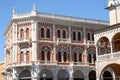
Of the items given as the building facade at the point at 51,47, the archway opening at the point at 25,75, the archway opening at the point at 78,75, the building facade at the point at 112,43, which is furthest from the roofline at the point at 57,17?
the building facade at the point at 112,43

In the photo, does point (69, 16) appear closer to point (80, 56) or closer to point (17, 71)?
point (80, 56)

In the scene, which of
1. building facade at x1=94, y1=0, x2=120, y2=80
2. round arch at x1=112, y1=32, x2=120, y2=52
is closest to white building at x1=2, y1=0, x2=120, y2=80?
building facade at x1=94, y1=0, x2=120, y2=80

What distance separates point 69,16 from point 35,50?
32.6 ft

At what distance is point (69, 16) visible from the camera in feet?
175

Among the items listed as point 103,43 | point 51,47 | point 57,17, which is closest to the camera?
point 103,43

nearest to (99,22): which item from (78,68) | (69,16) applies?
(69,16)

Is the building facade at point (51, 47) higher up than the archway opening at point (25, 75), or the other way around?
the building facade at point (51, 47)

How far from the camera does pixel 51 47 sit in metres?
50.3

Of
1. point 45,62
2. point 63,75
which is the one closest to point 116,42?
point 45,62

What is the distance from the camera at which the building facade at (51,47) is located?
48750 mm

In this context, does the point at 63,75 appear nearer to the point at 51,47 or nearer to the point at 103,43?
the point at 51,47

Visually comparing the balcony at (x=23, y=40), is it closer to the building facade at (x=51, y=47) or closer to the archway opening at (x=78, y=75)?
the building facade at (x=51, y=47)

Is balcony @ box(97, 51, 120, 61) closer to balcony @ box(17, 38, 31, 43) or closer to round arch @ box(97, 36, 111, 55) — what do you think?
round arch @ box(97, 36, 111, 55)

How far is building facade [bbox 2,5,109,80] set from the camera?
48750 millimetres
